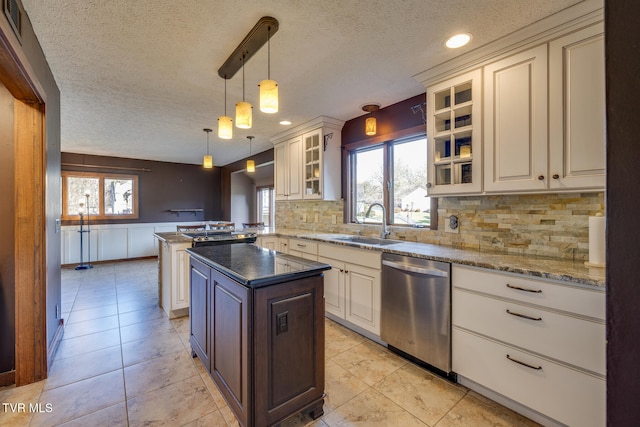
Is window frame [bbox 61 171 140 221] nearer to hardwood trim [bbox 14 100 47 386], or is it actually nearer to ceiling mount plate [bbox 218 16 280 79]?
hardwood trim [bbox 14 100 47 386]

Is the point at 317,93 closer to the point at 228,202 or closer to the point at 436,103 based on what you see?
the point at 436,103

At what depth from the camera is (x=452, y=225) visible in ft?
8.25

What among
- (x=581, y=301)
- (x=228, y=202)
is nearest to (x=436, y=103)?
(x=581, y=301)

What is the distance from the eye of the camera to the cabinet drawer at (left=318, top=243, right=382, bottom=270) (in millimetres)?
2475

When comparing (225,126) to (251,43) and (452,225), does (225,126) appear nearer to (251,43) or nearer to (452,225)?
(251,43)

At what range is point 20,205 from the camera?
6.25 ft

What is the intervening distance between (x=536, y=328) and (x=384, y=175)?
205cm

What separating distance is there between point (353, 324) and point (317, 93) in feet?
7.63

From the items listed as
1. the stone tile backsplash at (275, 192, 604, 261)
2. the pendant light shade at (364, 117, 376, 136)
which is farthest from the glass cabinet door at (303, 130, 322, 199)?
the stone tile backsplash at (275, 192, 604, 261)

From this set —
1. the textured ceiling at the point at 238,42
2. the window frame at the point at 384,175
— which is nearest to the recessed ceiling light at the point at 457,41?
the textured ceiling at the point at 238,42

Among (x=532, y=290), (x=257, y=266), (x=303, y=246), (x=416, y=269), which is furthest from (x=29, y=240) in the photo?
(x=532, y=290)

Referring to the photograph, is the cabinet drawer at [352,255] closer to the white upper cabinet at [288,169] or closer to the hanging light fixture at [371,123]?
the white upper cabinet at [288,169]

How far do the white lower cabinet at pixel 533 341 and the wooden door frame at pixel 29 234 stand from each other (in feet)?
9.46

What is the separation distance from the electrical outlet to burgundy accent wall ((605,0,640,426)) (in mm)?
2188
